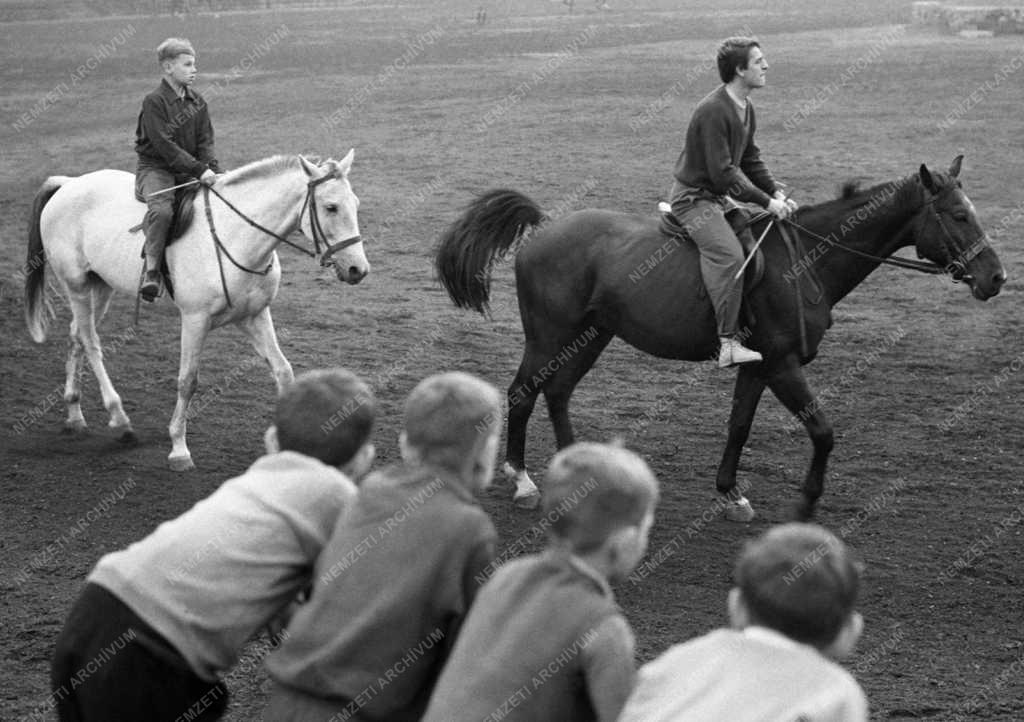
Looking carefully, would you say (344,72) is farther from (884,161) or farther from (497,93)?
(884,161)

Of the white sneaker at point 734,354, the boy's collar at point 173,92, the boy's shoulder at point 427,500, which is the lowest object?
the white sneaker at point 734,354

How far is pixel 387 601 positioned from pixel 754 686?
1000mm

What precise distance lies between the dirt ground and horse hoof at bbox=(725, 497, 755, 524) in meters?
0.07

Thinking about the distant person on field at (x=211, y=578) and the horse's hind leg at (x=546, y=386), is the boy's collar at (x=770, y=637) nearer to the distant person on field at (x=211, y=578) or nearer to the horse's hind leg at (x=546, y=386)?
the distant person on field at (x=211, y=578)

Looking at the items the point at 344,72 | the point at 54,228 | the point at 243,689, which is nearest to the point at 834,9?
the point at 344,72

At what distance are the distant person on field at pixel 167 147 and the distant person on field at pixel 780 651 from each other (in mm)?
6489

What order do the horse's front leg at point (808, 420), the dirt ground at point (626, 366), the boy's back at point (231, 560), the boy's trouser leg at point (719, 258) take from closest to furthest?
the boy's back at point (231, 560), the dirt ground at point (626, 366), the horse's front leg at point (808, 420), the boy's trouser leg at point (719, 258)

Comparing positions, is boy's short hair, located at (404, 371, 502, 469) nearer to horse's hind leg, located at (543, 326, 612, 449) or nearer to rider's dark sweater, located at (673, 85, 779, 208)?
rider's dark sweater, located at (673, 85, 779, 208)

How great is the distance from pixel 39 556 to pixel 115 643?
13.5 feet

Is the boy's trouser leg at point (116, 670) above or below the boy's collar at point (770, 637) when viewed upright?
below

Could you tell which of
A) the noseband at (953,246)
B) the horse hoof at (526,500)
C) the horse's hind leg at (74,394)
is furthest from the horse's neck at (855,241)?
the horse's hind leg at (74,394)

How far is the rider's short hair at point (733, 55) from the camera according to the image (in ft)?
24.9

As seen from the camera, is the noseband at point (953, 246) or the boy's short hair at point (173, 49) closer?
the noseband at point (953, 246)

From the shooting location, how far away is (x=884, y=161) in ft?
59.0
